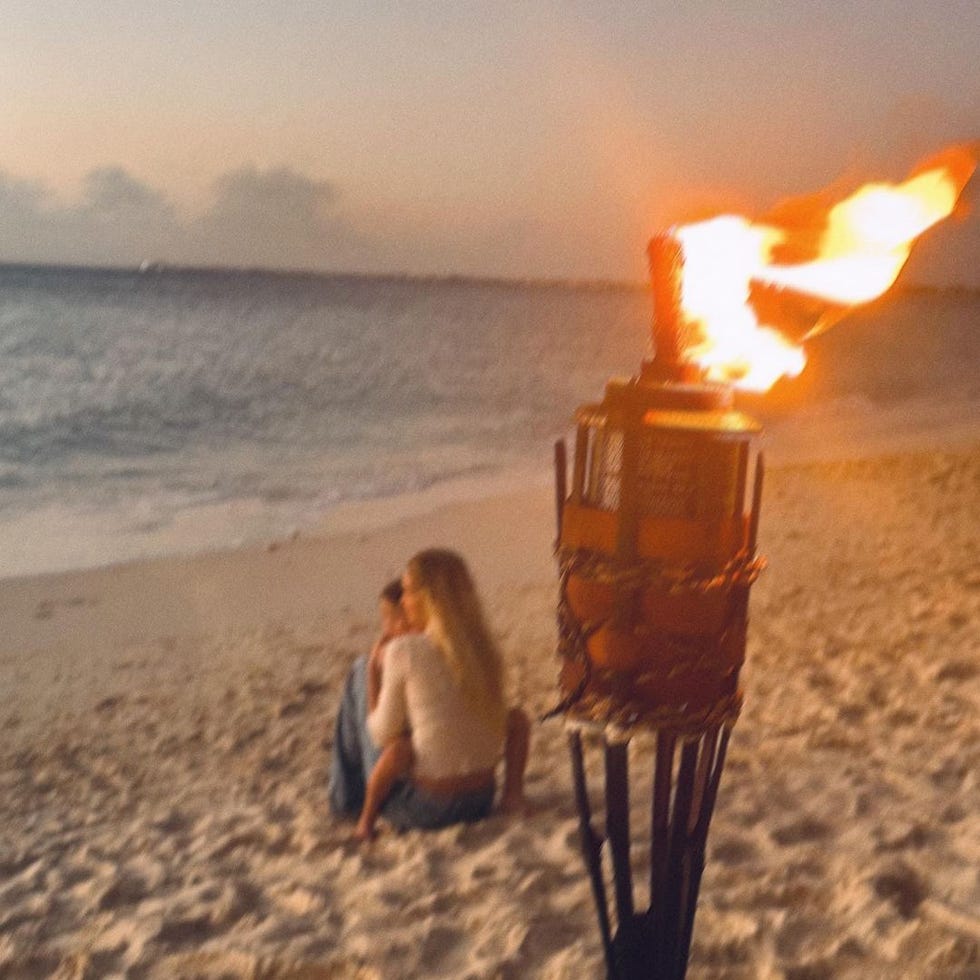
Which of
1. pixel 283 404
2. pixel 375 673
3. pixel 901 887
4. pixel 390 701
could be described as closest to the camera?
pixel 901 887

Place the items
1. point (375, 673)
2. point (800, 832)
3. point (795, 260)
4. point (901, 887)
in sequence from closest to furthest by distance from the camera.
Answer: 1. point (795, 260)
2. point (901, 887)
3. point (800, 832)
4. point (375, 673)

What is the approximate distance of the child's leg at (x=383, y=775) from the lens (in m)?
3.71

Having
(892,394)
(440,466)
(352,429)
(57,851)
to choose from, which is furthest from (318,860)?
(892,394)

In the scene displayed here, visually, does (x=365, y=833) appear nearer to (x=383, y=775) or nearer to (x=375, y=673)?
(x=383, y=775)

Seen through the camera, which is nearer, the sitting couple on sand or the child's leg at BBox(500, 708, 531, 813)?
the sitting couple on sand

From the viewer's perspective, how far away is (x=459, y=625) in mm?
3580

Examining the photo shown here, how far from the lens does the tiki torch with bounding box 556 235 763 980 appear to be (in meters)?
1.91

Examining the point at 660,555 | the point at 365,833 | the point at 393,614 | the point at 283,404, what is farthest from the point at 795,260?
the point at 283,404

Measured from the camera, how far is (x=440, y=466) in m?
16.8

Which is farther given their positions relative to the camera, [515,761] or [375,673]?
[515,761]

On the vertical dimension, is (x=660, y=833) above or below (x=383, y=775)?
above

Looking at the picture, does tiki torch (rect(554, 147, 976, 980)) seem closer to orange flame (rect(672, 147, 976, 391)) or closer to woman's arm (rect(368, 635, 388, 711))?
orange flame (rect(672, 147, 976, 391))

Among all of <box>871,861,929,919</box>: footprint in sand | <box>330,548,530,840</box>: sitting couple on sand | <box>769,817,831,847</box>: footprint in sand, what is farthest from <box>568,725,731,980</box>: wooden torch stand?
<box>330,548,530,840</box>: sitting couple on sand

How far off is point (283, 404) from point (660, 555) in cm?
2576
